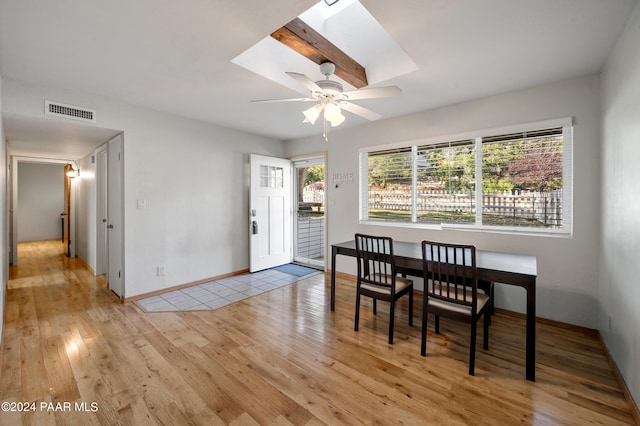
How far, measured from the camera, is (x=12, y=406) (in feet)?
5.56

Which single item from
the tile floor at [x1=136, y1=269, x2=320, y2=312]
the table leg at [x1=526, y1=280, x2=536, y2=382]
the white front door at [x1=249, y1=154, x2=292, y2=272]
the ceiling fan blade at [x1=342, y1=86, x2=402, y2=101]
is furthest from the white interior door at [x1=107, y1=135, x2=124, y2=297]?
the table leg at [x1=526, y1=280, x2=536, y2=382]

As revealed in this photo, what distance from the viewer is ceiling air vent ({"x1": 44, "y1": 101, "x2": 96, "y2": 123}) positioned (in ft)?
9.16

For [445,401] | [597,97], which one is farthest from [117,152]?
[597,97]

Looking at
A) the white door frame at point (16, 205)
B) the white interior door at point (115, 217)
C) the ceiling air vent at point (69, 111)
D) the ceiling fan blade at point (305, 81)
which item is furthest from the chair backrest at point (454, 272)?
the white door frame at point (16, 205)

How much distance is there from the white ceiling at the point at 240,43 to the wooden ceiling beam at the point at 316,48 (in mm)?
152

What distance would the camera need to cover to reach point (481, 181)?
3271 millimetres

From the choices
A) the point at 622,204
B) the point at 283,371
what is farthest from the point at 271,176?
the point at 622,204

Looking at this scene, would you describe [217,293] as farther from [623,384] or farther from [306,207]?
[623,384]

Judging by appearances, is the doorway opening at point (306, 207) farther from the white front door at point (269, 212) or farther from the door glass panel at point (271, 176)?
the door glass panel at point (271, 176)

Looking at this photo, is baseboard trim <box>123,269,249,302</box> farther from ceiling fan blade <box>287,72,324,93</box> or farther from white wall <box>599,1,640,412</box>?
white wall <box>599,1,640,412</box>

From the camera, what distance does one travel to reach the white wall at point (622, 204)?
1.70 m

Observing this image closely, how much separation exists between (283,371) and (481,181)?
2.91m

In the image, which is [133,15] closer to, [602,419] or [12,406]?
[12,406]

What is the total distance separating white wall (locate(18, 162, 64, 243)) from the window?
9.49 metres
